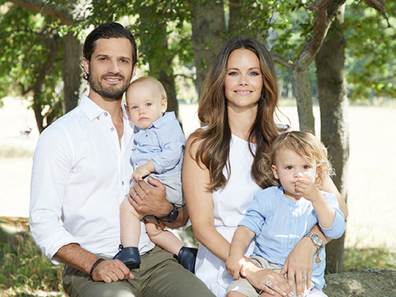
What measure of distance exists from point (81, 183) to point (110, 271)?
63cm

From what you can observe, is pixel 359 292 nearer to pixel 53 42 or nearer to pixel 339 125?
pixel 339 125

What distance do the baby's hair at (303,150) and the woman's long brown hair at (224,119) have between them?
12 centimetres

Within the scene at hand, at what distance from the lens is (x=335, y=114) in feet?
22.8

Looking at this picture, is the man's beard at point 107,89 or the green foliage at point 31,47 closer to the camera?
the man's beard at point 107,89

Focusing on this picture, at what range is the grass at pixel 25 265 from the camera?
19.1 feet

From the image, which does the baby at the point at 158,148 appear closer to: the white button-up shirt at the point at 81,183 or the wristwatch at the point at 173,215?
the wristwatch at the point at 173,215

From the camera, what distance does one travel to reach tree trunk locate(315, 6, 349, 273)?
690cm

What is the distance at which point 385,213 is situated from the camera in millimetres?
11883

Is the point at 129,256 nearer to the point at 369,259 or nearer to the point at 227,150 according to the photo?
the point at 227,150

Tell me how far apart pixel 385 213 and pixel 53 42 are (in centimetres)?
868

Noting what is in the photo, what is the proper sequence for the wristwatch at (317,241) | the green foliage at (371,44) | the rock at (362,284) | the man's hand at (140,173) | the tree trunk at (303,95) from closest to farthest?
the wristwatch at (317,241)
the man's hand at (140,173)
the rock at (362,284)
the tree trunk at (303,95)
the green foliage at (371,44)

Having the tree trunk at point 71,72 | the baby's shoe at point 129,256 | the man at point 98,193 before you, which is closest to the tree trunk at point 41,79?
the tree trunk at point 71,72

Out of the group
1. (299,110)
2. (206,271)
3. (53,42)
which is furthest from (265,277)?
(53,42)

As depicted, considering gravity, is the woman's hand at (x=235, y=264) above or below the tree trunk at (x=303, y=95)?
below
